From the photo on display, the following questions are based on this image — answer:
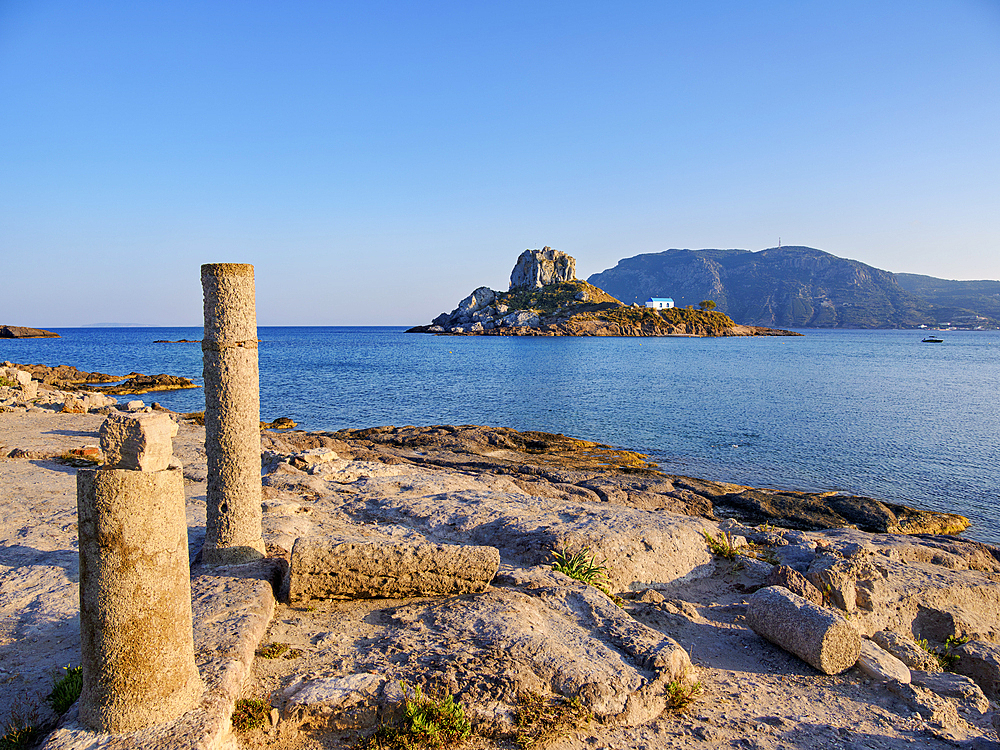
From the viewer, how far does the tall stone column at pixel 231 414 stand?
299 inches

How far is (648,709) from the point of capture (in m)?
5.85

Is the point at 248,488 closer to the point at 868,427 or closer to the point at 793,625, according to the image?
the point at 793,625

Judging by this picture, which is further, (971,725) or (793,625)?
(793,625)

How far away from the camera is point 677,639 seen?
787 centimetres

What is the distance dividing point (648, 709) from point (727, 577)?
17.4ft

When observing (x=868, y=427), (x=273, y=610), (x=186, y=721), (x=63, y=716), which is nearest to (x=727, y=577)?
(x=273, y=610)

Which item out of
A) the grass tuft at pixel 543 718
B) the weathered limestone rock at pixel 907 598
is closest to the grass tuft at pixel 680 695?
the grass tuft at pixel 543 718

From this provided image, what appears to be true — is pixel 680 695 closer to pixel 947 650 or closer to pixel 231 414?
pixel 947 650

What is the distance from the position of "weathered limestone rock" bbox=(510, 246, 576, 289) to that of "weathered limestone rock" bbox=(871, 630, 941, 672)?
493ft

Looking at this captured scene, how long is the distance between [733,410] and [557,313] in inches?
4249

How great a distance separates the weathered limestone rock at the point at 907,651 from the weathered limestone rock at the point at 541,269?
150 metres

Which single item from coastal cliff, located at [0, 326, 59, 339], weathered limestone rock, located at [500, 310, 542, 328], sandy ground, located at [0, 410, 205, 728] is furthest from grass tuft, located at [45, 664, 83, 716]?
coastal cliff, located at [0, 326, 59, 339]

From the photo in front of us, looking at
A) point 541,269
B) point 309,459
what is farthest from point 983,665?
point 541,269

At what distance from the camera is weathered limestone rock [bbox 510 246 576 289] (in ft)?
513
